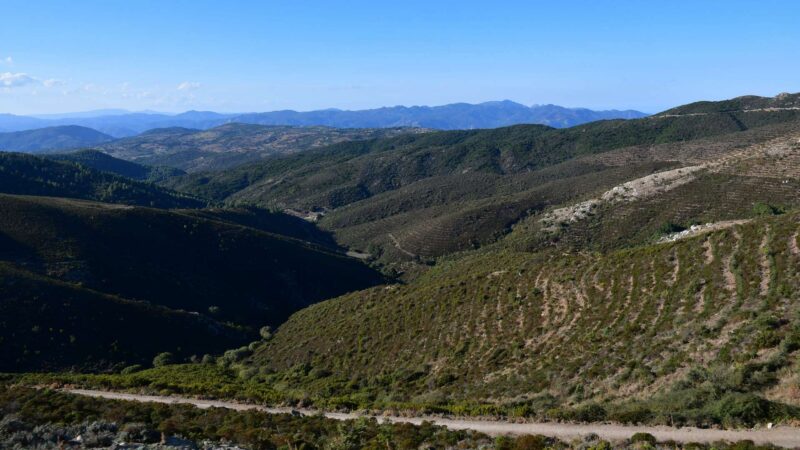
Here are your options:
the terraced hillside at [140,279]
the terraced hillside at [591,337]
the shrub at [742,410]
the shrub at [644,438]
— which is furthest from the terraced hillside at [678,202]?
the shrub at [644,438]

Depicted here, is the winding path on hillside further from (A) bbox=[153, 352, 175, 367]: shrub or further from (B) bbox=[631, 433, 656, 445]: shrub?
(A) bbox=[153, 352, 175, 367]: shrub

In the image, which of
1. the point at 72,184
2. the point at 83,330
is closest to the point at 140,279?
the point at 83,330

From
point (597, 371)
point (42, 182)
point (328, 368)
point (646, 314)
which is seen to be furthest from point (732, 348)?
point (42, 182)

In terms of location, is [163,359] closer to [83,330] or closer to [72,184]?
[83,330]

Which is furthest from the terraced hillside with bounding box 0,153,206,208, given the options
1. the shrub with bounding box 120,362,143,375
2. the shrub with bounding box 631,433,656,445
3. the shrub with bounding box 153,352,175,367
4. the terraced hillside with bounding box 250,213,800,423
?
the shrub with bounding box 631,433,656,445

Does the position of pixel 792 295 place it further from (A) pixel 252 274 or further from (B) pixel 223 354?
(A) pixel 252 274
